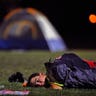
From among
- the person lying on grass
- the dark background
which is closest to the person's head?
the person lying on grass

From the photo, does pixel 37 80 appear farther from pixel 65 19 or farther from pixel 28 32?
pixel 65 19

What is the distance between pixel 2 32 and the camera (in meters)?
26.1

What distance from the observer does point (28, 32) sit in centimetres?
2600

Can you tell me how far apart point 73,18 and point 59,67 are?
18971 mm

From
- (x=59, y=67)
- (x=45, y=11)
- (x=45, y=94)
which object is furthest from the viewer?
(x=45, y=11)

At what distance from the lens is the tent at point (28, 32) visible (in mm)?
25250

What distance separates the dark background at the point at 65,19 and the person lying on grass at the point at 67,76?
17770 mm

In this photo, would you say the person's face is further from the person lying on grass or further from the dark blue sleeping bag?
the dark blue sleeping bag

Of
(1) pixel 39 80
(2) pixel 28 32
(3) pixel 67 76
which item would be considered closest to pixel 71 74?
(3) pixel 67 76

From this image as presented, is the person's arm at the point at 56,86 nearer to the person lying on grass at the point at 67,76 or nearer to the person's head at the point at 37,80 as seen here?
the person lying on grass at the point at 67,76

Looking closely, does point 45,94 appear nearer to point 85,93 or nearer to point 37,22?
point 85,93

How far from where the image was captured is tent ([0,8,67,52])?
25250 mm

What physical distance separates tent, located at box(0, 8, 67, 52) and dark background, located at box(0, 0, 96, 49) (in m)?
0.77

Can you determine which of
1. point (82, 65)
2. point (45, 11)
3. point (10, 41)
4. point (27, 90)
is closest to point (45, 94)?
point (27, 90)
